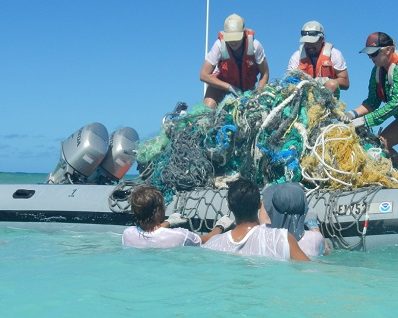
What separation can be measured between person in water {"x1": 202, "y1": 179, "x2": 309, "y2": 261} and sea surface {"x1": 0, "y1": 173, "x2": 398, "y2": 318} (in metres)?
0.07

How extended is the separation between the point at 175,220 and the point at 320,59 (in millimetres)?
2761

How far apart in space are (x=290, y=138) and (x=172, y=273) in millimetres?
2823

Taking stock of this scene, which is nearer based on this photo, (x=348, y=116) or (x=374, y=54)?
(x=374, y=54)

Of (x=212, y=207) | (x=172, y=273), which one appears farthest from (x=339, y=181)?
(x=172, y=273)

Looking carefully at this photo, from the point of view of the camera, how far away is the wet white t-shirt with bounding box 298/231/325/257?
206 inches

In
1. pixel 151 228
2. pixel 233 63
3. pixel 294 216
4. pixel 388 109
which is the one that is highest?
pixel 233 63

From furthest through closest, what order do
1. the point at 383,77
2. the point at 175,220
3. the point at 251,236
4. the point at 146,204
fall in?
1. the point at 383,77
2. the point at 175,220
3. the point at 146,204
4. the point at 251,236

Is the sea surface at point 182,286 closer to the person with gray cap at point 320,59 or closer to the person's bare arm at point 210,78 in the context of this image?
the person with gray cap at point 320,59

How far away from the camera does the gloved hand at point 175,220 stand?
658 centimetres

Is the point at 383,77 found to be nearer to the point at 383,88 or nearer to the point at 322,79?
the point at 383,88

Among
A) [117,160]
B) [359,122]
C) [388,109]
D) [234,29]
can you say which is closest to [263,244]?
[359,122]

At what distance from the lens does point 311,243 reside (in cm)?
523

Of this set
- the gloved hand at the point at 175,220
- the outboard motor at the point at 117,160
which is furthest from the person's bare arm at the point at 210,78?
the gloved hand at the point at 175,220

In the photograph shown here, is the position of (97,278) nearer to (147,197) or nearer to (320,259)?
(147,197)
